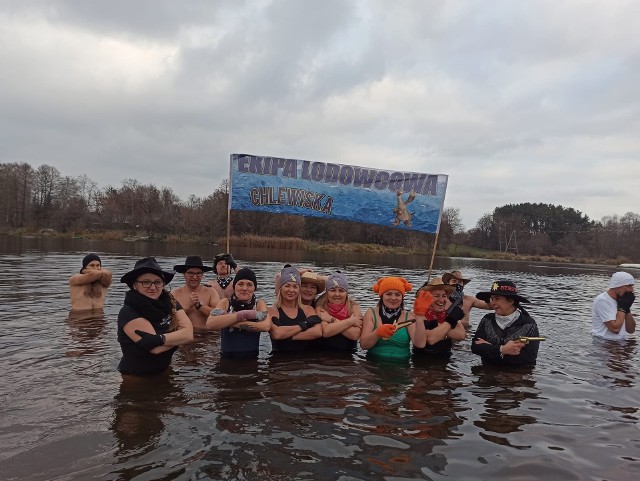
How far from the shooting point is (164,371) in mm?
6211

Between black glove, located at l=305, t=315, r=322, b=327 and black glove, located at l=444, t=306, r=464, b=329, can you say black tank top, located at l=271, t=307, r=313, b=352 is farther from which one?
black glove, located at l=444, t=306, r=464, b=329

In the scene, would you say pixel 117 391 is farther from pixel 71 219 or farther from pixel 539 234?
pixel 539 234

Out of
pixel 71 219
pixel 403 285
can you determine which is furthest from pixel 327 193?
pixel 71 219

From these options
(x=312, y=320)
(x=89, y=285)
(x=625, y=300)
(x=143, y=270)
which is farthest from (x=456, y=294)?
(x=89, y=285)

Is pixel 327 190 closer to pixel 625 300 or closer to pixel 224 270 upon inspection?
pixel 224 270

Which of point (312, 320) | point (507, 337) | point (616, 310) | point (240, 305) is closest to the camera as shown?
point (240, 305)

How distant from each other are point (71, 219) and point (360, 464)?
277ft

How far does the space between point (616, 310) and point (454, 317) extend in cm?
495

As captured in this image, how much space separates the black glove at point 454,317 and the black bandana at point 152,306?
4438 mm

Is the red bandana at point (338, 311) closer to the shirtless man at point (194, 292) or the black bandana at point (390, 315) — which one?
the black bandana at point (390, 315)

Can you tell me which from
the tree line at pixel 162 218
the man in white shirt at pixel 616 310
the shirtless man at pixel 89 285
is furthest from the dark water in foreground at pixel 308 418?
the tree line at pixel 162 218

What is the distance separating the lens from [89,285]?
37.9 feet

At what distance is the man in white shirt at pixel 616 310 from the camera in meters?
8.88

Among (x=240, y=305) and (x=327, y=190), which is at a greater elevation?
(x=327, y=190)
